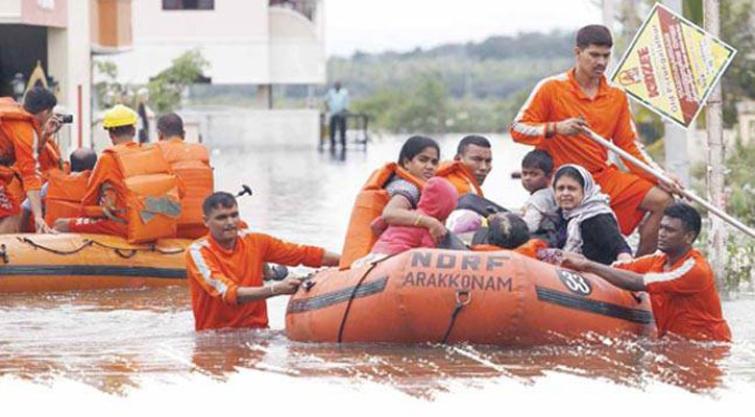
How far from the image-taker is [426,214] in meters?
12.4

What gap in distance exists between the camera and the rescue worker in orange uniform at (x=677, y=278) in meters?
12.1

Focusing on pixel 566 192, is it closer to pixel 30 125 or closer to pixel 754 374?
pixel 754 374

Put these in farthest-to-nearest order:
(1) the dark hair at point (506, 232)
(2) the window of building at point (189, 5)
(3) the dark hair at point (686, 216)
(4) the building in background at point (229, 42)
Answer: (2) the window of building at point (189, 5) < (4) the building in background at point (229, 42) < (1) the dark hair at point (506, 232) < (3) the dark hair at point (686, 216)

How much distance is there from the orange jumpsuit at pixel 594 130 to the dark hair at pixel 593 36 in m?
0.34

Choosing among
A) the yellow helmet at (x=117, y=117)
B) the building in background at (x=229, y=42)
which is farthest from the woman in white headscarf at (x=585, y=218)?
the building in background at (x=229, y=42)

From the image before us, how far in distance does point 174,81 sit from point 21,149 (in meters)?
36.3

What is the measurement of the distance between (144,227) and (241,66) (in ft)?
153

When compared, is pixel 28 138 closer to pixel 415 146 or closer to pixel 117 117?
pixel 117 117

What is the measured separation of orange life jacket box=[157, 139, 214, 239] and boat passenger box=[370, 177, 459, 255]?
17.0ft

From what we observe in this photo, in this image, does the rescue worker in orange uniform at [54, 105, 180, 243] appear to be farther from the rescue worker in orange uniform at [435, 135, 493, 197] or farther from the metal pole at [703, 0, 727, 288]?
the metal pole at [703, 0, 727, 288]

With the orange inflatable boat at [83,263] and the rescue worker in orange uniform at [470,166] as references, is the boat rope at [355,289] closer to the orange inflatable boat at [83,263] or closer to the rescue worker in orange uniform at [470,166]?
the rescue worker in orange uniform at [470,166]

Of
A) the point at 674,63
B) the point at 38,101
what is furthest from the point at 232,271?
the point at 38,101

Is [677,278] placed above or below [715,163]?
below

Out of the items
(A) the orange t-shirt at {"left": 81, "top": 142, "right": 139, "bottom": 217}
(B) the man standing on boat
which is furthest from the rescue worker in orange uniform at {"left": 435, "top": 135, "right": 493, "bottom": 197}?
(B) the man standing on boat
